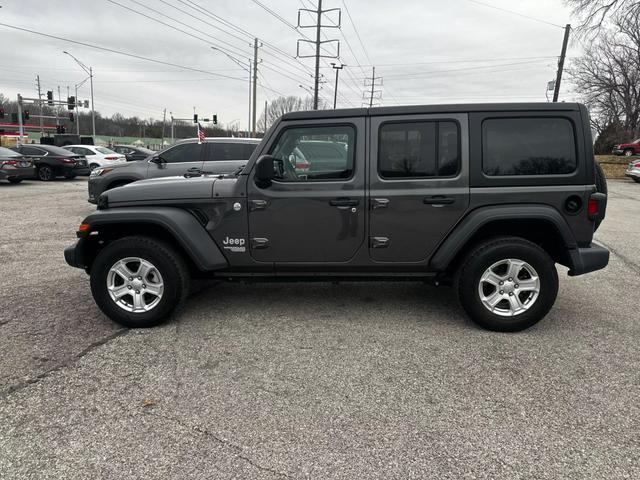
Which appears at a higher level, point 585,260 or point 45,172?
point 45,172

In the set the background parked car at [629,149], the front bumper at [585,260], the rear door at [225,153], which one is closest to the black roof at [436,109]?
the front bumper at [585,260]

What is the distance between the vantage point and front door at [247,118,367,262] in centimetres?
383

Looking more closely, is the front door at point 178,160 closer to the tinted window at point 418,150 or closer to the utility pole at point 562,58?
the tinted window at point 418,150

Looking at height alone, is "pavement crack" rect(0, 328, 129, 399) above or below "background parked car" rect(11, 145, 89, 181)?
below

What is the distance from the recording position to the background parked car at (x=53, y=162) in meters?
18.3

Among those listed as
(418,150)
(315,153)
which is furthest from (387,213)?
(315,153)

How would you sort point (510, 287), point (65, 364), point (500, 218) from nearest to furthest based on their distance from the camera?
point (65, 364), point (500, 218), point (510, 287)

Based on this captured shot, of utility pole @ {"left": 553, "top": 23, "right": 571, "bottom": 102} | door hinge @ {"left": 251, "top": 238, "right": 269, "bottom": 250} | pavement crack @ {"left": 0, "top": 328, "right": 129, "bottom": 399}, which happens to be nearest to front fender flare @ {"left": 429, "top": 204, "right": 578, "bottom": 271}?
door hinge @ {"left": 251, "top": 238, "right": 269, "bottom": 250}

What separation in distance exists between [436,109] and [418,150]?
1.22 ft

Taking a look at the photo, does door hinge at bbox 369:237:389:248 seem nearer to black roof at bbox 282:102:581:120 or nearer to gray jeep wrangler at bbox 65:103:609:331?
gray jeep wrangler at bbox 65:103:609:331

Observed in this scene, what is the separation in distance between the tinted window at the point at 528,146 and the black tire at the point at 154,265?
8.97ft

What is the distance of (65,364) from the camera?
3.27 meters

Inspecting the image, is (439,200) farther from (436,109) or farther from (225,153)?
(225,153)

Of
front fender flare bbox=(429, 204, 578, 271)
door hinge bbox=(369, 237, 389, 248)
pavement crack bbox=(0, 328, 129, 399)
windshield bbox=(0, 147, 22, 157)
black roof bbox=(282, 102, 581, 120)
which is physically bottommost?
pavement crack bbox=(0, 328, 129, 399)
